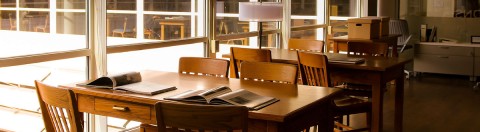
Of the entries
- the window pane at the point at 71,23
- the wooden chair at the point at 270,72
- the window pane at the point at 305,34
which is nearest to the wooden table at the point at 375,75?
the wooden chair at the point at 270,72

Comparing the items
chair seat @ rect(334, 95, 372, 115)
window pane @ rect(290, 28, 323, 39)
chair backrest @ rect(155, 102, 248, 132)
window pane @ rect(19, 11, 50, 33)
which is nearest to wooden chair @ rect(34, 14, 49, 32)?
window pane @ rect(19, 11, 50, 33)

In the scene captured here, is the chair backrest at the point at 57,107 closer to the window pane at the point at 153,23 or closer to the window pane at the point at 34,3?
Result: the window pane at the point at 34,3

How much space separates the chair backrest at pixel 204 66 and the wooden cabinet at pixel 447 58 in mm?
5794

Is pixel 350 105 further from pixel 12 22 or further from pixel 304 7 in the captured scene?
pixel 304 7

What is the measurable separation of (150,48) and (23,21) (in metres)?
1.20

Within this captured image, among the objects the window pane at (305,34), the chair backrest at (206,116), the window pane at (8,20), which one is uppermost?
the window pane at (8,20)

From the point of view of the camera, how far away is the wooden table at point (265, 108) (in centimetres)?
253

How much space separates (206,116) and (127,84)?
103 cm

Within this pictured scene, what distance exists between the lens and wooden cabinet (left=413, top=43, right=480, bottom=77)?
8.41 m

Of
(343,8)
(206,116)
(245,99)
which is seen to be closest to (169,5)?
(245,99)

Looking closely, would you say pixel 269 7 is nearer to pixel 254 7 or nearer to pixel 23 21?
pixel 254 7

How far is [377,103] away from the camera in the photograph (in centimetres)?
424

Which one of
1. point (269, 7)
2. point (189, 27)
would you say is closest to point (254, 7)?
point (269, 7)

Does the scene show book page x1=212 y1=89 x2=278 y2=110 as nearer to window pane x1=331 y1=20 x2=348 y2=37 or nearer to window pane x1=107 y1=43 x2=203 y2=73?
window pane x1=107 y1=43 x2=203 y2=73
